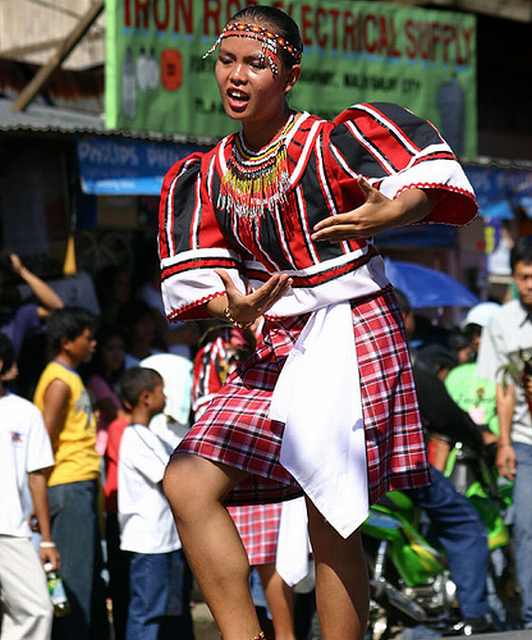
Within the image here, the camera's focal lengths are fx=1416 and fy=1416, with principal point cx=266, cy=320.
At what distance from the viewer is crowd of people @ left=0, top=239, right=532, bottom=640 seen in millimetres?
6344

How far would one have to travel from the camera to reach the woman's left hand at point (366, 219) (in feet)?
11.6

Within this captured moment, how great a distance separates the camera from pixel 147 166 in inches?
379

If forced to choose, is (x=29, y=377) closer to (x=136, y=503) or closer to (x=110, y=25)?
(x=136, y=503)

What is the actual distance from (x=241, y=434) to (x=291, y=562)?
2.63 meters

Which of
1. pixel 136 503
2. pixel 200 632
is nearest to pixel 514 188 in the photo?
pixel 200 632

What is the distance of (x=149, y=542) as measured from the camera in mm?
6777

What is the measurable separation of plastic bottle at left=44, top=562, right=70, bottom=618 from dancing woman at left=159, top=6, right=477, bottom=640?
2703 millimetres

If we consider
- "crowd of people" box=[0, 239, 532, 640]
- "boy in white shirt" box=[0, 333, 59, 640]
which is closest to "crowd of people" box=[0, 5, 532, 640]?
"crowd of people" box=[0, 239, 532, 640]

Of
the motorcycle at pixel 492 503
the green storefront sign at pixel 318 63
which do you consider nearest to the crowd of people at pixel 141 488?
the motorcycle at pixel 492 503

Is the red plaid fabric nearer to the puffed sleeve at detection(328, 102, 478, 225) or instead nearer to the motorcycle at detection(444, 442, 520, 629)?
the motorcycle at detection(444, 442, 520, 629)

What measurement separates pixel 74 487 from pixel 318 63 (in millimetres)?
5634

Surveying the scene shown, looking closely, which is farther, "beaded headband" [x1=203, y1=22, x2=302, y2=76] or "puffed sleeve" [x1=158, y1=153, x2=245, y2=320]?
"puffed sleeve" [x1=158, y1=153, x2=245, y2=320]

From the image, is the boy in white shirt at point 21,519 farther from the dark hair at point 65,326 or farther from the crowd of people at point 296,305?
the crowd of people at point 296,305

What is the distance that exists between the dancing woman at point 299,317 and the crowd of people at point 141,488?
1968 mm
